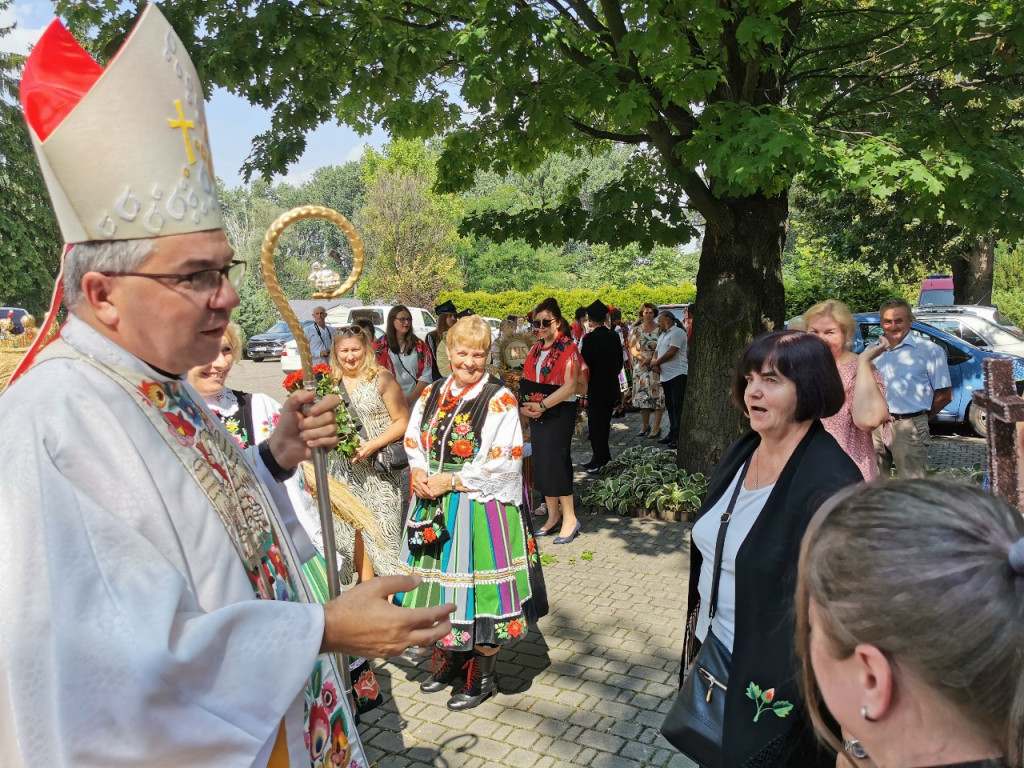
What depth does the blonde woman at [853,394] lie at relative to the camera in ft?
14.8

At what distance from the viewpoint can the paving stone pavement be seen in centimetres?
397

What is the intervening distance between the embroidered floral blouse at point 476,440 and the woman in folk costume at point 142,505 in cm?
237

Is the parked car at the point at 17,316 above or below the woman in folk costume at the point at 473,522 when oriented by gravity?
above

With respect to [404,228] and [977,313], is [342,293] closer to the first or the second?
[977,313]

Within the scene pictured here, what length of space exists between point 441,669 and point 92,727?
11.5 feet

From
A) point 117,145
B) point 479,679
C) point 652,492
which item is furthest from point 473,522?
point 652,492

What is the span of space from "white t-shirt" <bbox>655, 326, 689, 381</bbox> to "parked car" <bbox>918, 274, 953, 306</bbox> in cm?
2045

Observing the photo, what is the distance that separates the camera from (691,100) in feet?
23.1

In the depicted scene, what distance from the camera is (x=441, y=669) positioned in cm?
472

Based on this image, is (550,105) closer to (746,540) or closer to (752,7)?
(752,7)

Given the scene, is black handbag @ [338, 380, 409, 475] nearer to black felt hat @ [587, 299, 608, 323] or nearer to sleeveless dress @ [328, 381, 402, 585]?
sleeveless dress @ [328, 381, 402, 585]

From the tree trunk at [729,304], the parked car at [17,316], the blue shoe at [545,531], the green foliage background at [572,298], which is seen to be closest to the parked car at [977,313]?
the tree trunk at [729,304]

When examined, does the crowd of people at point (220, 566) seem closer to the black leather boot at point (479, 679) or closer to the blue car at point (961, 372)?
the black leather boot at point (479, 679)

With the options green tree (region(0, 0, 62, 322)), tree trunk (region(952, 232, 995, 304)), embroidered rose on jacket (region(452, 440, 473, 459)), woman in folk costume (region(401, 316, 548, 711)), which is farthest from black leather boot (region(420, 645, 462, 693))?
green tree (region(0, 0, 62, 322))
